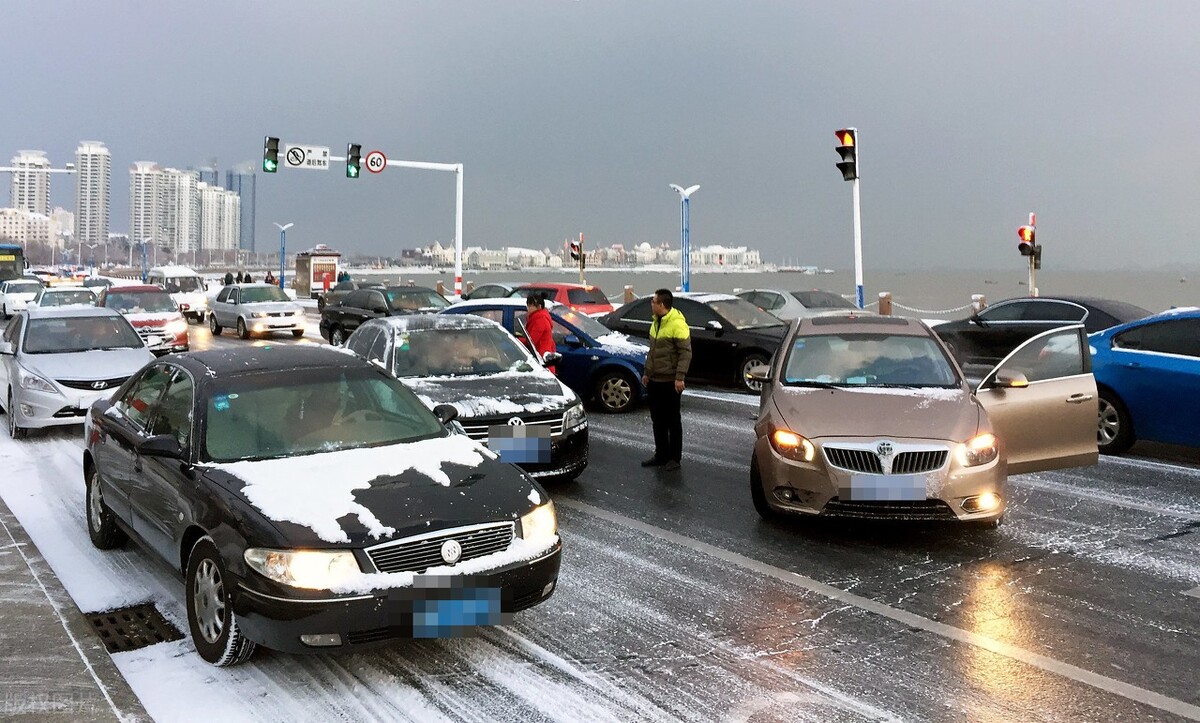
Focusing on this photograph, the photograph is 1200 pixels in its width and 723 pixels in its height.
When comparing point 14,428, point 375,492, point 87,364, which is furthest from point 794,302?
point 375,492

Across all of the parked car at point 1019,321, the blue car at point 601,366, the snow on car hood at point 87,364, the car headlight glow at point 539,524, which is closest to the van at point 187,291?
the snow on car hood at point 87,364

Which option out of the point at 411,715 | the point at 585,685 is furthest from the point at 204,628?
the point at 585,685

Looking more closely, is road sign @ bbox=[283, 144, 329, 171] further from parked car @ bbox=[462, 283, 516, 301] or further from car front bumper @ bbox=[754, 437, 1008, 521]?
car front bumper @ bbox=[754, 437, 1008, 521]

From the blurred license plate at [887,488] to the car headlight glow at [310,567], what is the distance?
353 cm

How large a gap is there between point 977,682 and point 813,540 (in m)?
2.52

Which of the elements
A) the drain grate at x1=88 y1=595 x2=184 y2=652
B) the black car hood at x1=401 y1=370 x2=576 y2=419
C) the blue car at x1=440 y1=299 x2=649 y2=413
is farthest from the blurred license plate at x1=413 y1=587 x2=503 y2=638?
the blue car at x1=440 y1=299 x2=649 y2=413

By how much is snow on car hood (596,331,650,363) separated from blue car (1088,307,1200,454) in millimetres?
5383

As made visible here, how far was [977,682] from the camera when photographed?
14.8ft

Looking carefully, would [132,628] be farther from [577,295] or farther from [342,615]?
[577,295]

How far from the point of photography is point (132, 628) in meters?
5.18

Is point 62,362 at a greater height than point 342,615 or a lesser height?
greater

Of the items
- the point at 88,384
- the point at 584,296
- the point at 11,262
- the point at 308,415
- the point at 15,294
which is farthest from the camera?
the point at 11,262

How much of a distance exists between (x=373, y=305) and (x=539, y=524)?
2050cm

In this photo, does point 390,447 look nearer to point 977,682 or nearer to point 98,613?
point 98,613
